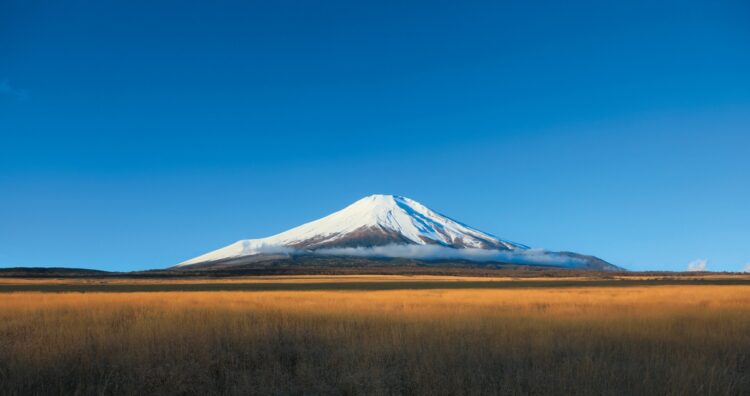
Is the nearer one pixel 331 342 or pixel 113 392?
pixel 113 392

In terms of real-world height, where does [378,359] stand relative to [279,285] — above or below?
above

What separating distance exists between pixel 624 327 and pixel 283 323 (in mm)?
9861

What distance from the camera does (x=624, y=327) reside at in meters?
14.6

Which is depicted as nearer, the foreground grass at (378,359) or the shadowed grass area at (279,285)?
the foreground grass at (378,359)

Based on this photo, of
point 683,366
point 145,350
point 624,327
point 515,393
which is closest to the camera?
point 515,393

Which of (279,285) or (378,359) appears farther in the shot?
(279,285)

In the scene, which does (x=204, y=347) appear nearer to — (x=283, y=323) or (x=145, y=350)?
(x=145, y=350)

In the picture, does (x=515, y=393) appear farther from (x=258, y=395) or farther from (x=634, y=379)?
(x=258, y=395)

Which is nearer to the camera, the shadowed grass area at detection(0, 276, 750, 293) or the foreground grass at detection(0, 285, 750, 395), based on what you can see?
the foreground grass at detection(0, 285, 750, 395)

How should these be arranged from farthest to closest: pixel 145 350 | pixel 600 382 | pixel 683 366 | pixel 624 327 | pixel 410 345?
pixel 624 327, pixel 410 345, pixel 145 350, pixel 683 366, pixel 600 382

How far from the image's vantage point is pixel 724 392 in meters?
7.33

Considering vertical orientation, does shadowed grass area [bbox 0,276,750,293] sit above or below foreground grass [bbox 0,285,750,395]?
below

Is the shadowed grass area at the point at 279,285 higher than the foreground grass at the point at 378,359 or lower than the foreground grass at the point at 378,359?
lower

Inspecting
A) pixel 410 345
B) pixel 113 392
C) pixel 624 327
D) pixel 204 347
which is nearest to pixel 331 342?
pixel 410 345
